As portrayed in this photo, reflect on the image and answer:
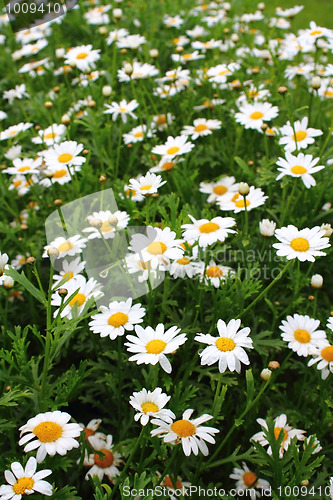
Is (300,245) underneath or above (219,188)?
above

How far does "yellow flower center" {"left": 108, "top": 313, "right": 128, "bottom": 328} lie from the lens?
5.80ft

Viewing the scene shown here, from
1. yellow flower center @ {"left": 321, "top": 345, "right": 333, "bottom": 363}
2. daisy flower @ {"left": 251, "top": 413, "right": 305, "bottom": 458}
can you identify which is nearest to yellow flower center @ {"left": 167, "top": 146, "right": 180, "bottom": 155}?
yellow flower center @ {"left": 321, "top": 345, "right": 333, "bottom": 363}

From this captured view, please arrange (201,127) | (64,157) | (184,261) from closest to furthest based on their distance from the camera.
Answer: (184,261) < (64,157) < (201,127)

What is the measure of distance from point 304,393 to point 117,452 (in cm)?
84

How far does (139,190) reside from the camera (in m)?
1.95

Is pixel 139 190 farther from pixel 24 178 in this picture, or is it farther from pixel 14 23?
pixel 14 23

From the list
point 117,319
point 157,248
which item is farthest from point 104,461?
point 157,248

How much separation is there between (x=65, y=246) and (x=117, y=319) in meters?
0.50

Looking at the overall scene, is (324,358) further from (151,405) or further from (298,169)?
(298,169)

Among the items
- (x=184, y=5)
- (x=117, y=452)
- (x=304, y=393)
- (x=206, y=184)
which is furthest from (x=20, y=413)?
(x=184, y=5)

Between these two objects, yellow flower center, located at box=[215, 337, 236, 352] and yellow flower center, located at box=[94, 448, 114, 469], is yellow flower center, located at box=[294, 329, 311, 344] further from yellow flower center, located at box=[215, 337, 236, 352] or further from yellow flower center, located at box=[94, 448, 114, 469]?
yellow flower center, located at box=[94, 448, 114, 469]

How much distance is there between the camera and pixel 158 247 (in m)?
1.85

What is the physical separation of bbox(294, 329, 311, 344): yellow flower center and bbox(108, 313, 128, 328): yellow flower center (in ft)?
2.01

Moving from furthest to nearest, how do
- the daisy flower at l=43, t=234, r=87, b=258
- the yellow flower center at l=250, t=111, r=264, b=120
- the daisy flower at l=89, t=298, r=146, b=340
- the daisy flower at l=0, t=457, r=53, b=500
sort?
the yellow flower center at l=250, t=111, r=264, b=120 → the daisy flower at l=43, t=234, r=87, b=258 → the daisy flower at l=89, t=298, r=146, b=340 → the daisy flower at l=0, t=457, r=53, b=500
